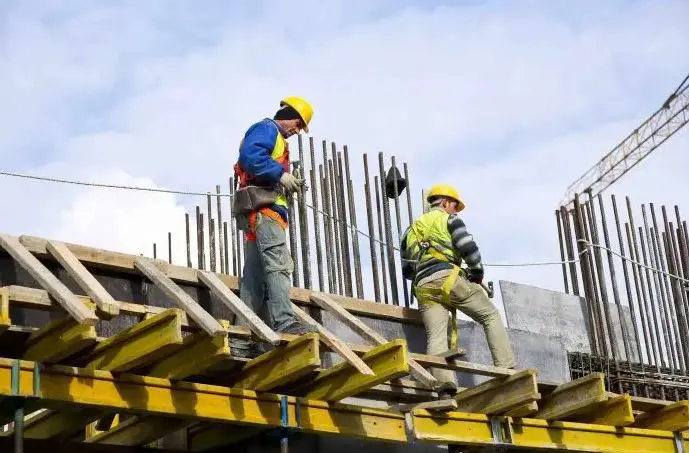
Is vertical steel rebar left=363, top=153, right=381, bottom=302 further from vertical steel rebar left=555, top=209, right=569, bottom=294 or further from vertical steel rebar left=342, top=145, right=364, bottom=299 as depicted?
vertical steel rebar left=555, top=209, right=569, bottom=294

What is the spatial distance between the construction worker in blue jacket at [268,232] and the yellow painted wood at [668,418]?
407cm

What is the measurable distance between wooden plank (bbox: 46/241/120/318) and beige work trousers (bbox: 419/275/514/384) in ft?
11.2

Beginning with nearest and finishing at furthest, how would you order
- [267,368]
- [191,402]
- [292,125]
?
1. [191,402]
2. [267,368]
3. [292,125]

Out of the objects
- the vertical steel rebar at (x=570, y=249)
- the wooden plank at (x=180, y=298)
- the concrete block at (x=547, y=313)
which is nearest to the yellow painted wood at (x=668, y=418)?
the concrete block at (x=547, y=313)

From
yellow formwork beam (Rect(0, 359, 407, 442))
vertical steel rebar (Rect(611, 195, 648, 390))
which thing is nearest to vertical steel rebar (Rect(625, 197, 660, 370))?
vertical steel rebar (Rect(611, 195, 648, 390))

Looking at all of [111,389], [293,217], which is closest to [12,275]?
[111,389]

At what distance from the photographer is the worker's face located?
987 centimetres

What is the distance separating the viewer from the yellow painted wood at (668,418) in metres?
11.4

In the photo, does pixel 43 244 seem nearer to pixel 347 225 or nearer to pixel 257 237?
pixel 257 237

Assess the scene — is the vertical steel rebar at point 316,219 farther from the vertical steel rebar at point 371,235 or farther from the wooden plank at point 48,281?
the wooden plank at point 48,281

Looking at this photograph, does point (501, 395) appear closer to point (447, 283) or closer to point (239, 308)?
point (447, 283)

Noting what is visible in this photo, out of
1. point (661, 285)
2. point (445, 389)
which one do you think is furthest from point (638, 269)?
point (445, 389)

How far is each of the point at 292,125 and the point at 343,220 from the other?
137 inches

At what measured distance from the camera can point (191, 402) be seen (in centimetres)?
810
